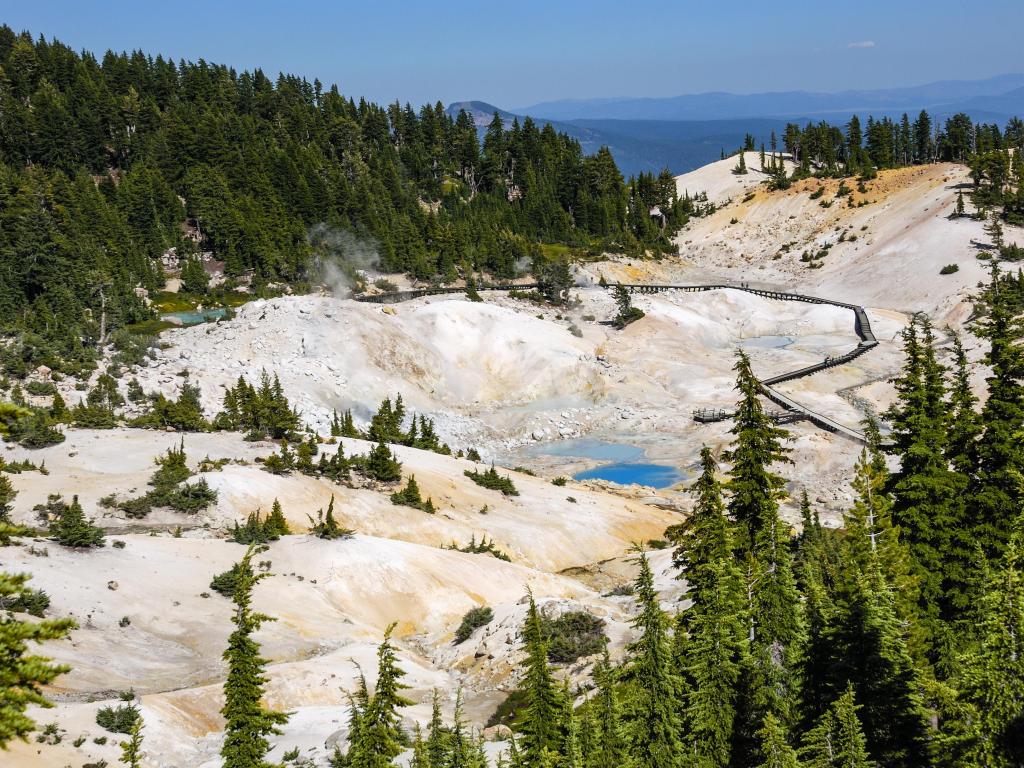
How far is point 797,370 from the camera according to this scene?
88.4m

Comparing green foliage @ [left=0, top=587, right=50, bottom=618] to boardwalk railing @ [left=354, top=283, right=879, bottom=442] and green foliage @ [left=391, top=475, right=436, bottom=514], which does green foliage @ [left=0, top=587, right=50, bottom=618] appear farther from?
boardwalk railing @ [left=354, top=283, right=879, bottom=442]

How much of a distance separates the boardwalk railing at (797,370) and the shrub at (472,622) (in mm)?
24172

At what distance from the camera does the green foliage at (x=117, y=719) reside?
23.8m

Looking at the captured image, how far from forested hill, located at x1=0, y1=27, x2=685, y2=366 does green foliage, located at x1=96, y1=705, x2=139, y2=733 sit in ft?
173

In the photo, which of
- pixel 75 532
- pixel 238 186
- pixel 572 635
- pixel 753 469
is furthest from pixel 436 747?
pixel 238 186

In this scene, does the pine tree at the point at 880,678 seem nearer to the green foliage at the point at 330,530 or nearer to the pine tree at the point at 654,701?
the pine tree at the point at 654,701

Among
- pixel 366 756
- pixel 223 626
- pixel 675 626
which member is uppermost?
pixel 366 756

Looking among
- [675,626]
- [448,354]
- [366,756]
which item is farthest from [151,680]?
[448,354]

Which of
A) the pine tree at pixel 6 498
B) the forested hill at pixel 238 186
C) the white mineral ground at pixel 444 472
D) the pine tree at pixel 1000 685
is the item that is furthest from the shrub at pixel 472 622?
the forested hill at pixel 238 186

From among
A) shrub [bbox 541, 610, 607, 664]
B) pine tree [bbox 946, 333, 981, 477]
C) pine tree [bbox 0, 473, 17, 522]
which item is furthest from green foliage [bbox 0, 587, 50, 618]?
pine tree [bbox 946, 333, 981, 477]

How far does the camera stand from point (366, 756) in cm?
1712

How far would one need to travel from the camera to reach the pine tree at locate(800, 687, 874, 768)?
16.7 metres

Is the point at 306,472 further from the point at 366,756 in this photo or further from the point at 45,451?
the point at 366,756

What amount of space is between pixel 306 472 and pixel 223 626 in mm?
17334
